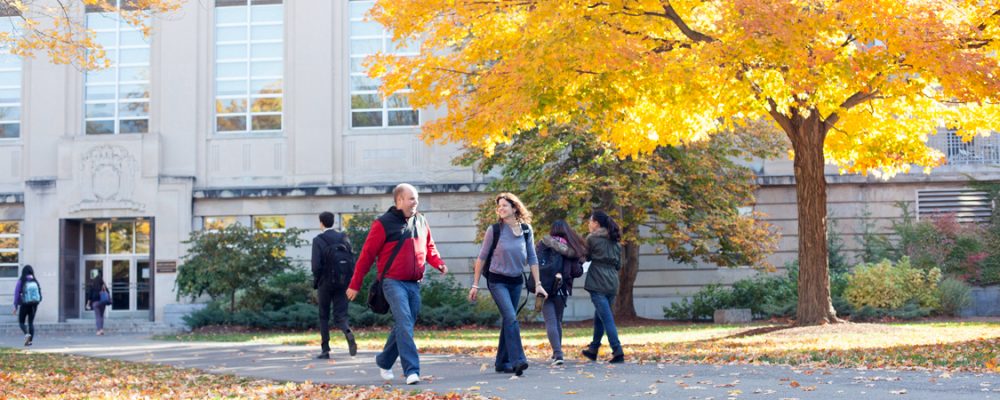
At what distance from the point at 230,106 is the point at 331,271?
1949 cm

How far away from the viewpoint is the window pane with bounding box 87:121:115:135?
105ft

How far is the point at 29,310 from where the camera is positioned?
21.2 metres

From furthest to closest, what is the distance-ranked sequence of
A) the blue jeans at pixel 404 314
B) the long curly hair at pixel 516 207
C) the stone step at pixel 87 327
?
the stone step at pixel 87 327 < the long curly hair at pixel 516 207 < the blue jeans at pixel 404 314

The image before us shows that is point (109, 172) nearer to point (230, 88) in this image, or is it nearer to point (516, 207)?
point (230, 88)

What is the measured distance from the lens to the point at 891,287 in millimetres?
25141

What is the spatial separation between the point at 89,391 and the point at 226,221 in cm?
2132

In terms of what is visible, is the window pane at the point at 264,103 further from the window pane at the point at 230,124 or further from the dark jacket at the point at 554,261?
the dark jacket at the point at 554,261

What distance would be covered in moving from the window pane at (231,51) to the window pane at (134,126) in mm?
2749

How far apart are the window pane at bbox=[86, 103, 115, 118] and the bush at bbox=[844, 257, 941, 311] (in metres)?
20.2

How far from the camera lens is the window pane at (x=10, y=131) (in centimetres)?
3225

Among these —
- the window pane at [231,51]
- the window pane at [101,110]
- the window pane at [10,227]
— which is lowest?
the window pane at [10,227]

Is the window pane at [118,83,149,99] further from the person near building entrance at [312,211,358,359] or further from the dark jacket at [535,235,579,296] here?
the dark jacket at [535,235,579,296]

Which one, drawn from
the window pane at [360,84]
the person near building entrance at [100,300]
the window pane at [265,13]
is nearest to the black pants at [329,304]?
the person near building entrance at [100,300]

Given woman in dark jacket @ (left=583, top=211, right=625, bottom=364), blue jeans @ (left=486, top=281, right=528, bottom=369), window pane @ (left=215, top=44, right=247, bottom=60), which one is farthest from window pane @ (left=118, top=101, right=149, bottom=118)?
blue jeans @ (left=486, top=281, right=528, bottom=369)
